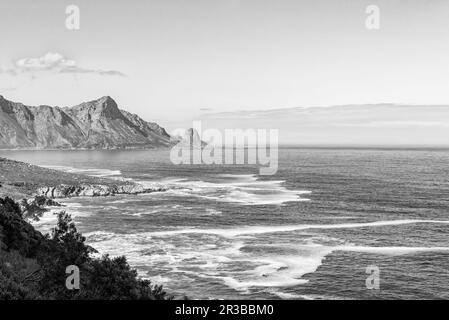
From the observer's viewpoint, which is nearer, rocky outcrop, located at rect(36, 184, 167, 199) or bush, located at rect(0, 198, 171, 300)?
bush, located at rect(0, 198, 171, 300)

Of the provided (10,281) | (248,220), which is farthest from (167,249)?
(10,281)

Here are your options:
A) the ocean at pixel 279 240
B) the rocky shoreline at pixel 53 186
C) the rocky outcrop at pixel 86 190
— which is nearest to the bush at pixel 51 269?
the ocean at pixel 279 240

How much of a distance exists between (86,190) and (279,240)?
2628 inches

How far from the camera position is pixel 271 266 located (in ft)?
184

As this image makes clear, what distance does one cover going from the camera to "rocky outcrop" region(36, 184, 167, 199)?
11756cm

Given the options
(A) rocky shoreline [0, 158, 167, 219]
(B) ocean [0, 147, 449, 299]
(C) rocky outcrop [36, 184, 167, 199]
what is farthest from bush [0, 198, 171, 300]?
(C) rocky outcrop [36, 184, 167, 199]

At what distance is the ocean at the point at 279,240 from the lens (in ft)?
163

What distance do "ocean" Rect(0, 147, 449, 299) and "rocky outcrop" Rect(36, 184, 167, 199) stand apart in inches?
206

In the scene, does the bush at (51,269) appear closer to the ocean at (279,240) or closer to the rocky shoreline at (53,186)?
the ocean at (279,240)

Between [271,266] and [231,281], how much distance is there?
23.9ft

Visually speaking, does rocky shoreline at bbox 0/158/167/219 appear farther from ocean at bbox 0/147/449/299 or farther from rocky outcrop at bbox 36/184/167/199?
ocean at bbox 0/147/449/299

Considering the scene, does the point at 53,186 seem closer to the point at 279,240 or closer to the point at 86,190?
the point at 86,190
